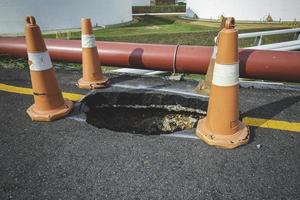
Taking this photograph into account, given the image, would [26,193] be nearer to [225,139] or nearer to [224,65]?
[225,139]

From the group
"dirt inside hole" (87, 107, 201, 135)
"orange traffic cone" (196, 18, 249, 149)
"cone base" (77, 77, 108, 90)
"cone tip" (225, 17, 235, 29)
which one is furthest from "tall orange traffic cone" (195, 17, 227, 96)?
"cone base" (77, 77, 108, 90)

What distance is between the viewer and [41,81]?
3.11m

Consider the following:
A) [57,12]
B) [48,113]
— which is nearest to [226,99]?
[48,113]

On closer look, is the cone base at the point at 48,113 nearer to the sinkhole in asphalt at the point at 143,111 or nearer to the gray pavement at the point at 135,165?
the gray pavement at the point at 135,165

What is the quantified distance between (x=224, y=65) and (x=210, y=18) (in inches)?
1024

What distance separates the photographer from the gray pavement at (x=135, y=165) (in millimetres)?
1979

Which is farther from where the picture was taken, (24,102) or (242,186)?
(24,102)

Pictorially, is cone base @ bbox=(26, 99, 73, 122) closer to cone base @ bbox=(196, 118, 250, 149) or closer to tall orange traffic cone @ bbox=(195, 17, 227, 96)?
cone base @ bbox=(196, 118, 250, 149)

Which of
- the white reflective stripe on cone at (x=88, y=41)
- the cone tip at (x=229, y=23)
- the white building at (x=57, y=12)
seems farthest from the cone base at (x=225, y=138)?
the white building at (x=57, y=12)

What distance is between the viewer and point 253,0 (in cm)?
2391

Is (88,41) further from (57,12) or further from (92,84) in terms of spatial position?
(57,12)

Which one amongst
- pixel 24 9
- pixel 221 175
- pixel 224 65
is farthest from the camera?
pixel 24 9

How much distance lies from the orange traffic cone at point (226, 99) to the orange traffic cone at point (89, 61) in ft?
6.33

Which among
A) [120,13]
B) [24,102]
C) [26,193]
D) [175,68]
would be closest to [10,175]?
[26,193]
